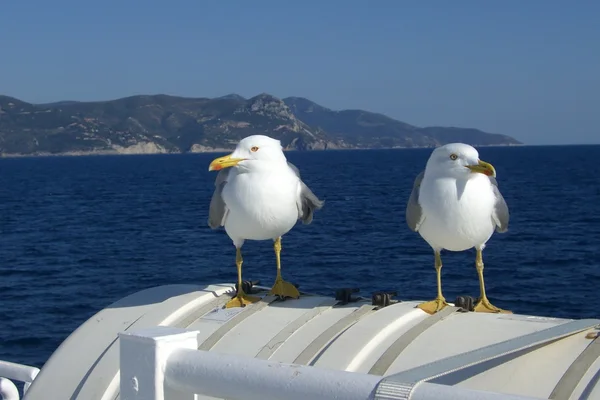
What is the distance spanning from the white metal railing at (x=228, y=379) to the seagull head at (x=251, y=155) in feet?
13.4

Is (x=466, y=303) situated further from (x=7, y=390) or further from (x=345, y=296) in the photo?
(x=7, y=390)

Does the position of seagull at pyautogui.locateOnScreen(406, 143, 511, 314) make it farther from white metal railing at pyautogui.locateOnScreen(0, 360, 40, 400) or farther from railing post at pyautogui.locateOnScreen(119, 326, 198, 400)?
railing post at pyautogui.locateOnScreen(119, 326, 198, 400)

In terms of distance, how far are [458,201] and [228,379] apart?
4.14m

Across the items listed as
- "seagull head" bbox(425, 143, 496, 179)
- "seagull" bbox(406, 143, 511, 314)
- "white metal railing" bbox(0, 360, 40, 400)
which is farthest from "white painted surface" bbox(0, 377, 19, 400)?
"seagull head" bbox(425, 143, 496, 179)

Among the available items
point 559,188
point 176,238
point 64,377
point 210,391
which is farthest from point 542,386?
point 559,188

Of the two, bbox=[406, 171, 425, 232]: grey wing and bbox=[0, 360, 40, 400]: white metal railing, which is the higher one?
bbox=[406, 171, 425, 232]: grey wing

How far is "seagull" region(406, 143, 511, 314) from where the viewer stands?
7.34m

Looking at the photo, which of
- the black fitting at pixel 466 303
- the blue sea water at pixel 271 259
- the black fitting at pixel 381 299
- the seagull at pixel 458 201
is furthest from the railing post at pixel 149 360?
the blue sea water at pixel 271 259

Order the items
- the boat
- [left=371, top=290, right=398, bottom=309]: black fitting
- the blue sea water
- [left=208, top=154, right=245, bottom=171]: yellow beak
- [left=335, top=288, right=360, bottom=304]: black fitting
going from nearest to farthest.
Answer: the boat < [left=371, top=290, right=398, bottom=309]: black fitting < [left=335, top=288, right=360, bottom=304]: black fitting < [left=208, top=154, right=245, bottom=171]: yellow beak < the blue sea water

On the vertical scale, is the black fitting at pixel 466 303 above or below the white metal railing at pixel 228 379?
below

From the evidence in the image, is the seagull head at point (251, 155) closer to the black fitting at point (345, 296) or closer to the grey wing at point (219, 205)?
the grey wing at point (219, 205)

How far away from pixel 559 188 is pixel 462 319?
69.7 m

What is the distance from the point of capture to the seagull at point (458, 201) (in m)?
7.34

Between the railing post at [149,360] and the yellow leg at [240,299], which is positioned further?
the yellow leg at [240,299]
